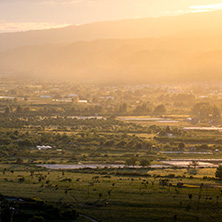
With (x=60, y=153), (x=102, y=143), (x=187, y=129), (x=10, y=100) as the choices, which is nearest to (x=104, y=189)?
(x=60, y=153)

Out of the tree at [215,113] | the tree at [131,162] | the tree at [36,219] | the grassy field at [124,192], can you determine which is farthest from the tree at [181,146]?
the tree at [36,219]

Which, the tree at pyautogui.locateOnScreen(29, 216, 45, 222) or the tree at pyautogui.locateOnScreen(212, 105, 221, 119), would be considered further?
the tree at pyautogui.locateOnScreen(212, 105, 221, 119)

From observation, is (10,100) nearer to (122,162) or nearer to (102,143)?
(102,143)

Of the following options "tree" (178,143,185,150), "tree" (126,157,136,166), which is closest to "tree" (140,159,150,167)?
"tree" (126,157,136,166)

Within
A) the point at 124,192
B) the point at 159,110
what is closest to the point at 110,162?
the point at 124,192

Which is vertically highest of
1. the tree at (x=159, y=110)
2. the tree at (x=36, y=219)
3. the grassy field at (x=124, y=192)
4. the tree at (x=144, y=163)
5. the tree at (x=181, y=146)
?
the tree at (x=159, y=110)

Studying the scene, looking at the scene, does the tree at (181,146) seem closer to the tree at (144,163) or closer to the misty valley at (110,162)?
the misty valley at (110,162)

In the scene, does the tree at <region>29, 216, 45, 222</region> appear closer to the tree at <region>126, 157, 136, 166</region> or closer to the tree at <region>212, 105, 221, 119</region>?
the tree at <region>126, 157, 136, 166</region>

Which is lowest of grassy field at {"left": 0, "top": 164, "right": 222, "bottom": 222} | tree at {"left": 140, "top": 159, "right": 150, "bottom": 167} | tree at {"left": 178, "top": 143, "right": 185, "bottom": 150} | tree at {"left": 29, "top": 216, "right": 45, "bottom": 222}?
tree at {"left": 29, "top": 216, "right": 45, "bottom": 222}
